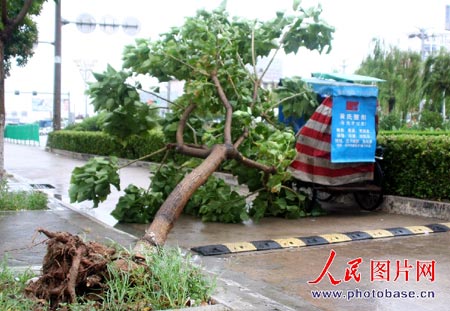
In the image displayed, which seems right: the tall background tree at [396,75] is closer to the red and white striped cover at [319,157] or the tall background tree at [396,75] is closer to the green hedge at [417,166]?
the green hedge at [417,166]

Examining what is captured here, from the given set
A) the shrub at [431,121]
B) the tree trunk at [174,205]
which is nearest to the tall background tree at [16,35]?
the tree trunk at [174,205]

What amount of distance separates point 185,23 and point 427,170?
474cm

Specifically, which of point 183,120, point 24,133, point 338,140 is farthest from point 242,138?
point 24,133

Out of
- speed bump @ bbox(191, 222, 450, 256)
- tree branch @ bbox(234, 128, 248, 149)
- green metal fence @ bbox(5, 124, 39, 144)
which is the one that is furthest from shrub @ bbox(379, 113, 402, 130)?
green metal fence @ bbox(5, 124, 39, 144)

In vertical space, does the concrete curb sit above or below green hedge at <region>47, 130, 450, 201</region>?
below

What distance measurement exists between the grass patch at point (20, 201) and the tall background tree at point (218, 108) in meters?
1.32

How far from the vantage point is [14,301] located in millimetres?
4797

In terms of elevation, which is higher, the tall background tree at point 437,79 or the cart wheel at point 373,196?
the tall background tree at point 437,79

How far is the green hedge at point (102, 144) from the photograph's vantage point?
21.5m

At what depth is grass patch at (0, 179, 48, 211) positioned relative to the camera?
1041 cm

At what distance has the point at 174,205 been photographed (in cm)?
729

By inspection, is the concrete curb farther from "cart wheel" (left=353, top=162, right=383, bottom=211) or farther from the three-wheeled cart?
the three-wheeled cart

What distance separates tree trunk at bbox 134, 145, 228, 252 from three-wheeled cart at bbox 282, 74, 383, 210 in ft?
6.35

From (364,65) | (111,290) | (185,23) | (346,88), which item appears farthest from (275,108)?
(364,65)
